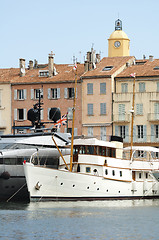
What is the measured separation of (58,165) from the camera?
71.0 metres

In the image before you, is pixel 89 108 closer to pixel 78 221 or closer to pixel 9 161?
pixel 9 161

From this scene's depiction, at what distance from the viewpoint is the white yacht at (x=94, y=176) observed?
64.5 meters

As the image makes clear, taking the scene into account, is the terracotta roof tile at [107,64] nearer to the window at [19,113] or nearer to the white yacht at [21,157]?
the window at [19,113]

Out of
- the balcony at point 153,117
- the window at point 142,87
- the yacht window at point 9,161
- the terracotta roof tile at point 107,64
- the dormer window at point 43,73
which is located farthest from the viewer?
the dormer window at point 43,73

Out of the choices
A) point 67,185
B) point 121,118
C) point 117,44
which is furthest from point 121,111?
point 67,185

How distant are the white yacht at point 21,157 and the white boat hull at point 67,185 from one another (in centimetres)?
377

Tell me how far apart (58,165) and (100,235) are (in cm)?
2575

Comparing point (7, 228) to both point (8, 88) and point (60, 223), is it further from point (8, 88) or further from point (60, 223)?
point (8, 88)

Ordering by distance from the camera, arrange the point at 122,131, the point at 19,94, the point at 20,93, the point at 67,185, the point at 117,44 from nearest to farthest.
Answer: the point at 67,185 < the point at 122,131 < the point at 20,93 < the point at 19,94 < the point at 117,44

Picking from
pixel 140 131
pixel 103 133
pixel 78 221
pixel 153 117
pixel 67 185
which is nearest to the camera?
pixel 78 221

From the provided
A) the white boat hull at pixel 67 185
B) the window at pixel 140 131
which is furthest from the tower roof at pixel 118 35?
the white boat hull at pixel 67 185

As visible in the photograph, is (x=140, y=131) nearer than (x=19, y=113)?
Yes

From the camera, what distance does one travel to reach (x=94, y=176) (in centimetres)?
6694

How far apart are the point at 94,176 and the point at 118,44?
67.3 metres
